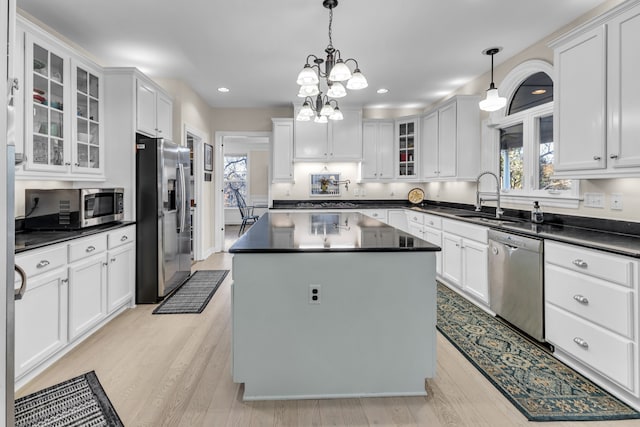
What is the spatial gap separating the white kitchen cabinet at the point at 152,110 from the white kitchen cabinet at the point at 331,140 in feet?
6.84

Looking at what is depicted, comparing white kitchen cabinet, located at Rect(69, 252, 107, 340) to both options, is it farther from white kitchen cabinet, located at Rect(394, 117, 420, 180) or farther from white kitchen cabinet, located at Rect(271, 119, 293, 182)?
white kitchen cabinet, located at Rect(394, 117, 420, 180)

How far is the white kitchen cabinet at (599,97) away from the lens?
2145mm

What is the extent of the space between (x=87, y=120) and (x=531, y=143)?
4250 millimetres

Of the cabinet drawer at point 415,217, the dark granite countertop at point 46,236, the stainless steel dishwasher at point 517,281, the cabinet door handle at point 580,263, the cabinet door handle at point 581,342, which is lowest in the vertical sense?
the cabinet door handle at point 581,342

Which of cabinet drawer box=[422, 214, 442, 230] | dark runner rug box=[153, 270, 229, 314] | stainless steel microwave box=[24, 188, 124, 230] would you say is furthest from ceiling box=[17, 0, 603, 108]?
dark runner rug box=[153, 270, 229, 314]

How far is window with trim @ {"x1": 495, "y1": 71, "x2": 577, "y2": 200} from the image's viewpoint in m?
3.40

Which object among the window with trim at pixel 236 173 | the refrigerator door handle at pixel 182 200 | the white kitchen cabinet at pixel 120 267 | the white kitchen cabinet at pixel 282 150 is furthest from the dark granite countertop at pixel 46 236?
the window with trim at pixel 236 173

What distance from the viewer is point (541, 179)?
3.54 metres

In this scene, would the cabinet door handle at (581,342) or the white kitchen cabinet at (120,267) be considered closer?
the cabinet door handle at (581,342)

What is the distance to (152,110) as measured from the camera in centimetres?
395

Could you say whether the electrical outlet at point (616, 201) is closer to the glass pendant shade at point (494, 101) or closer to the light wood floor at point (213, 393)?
the glass pendant shade at point (494, 101)

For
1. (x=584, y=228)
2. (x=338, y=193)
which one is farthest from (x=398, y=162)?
(x=584, y=228)

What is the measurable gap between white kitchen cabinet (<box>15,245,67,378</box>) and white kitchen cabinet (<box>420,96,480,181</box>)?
4.31m

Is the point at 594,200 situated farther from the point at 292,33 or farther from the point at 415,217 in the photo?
the point at 292,33
